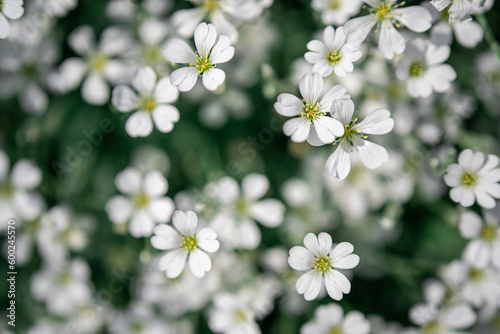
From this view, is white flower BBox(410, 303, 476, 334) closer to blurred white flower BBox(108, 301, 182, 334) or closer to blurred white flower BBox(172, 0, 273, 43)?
blurred white flower BBox(108, 301, 182, 334)

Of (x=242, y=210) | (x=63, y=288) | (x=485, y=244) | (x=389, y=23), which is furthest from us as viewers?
(x=63, y=288)

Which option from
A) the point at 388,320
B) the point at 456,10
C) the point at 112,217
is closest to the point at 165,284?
the point at 112,217

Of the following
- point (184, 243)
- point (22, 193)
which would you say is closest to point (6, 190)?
point (22, 193)

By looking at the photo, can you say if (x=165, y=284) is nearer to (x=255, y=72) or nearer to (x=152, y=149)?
(x=152, y=149)

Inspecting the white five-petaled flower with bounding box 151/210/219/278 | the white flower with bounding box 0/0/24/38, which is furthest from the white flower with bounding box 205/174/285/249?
the white flower with bounding box 0/0/24/38

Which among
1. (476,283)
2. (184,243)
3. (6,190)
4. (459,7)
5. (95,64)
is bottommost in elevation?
(6,190)

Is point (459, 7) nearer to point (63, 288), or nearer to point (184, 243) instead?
point (184, 243)
